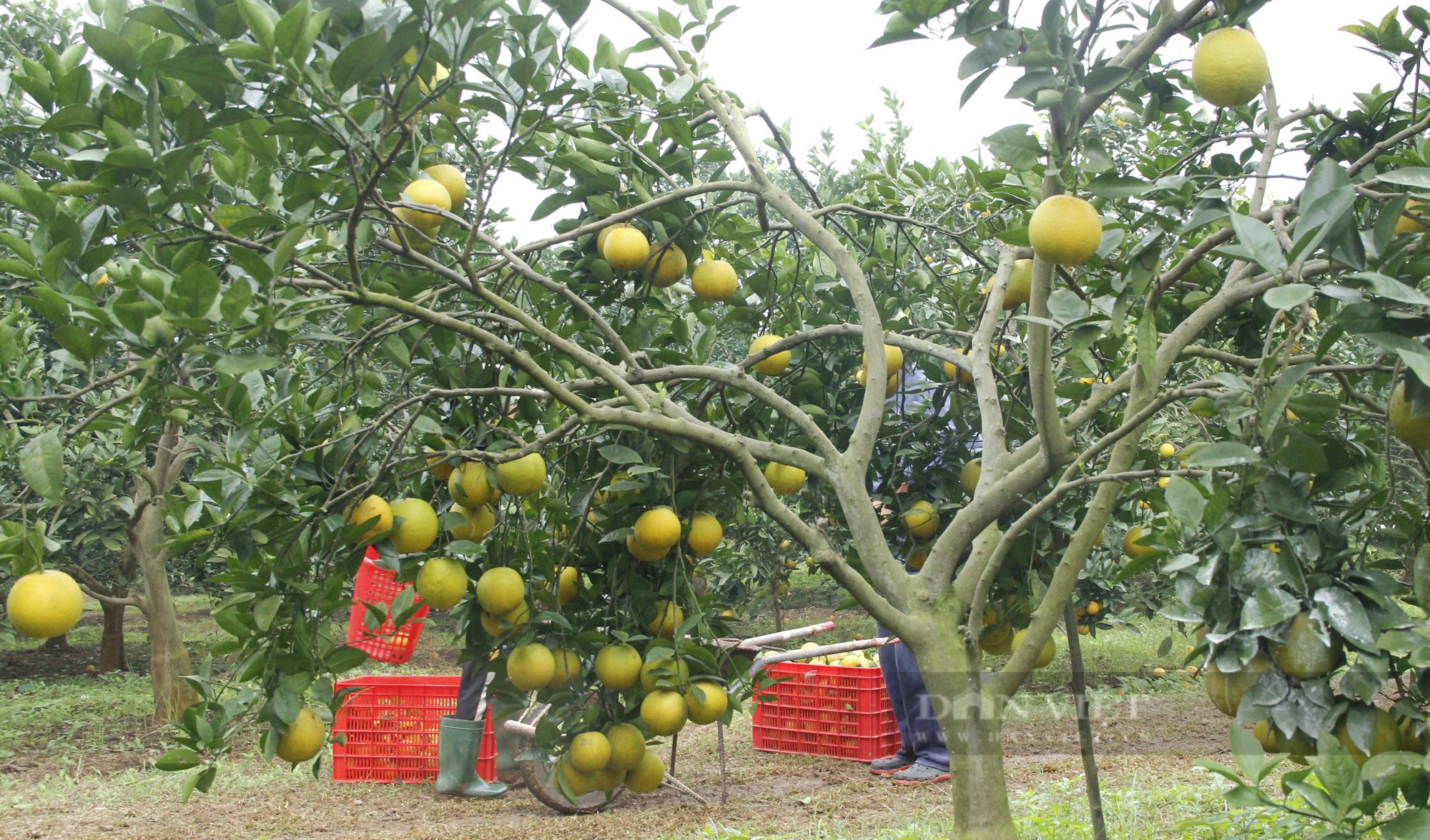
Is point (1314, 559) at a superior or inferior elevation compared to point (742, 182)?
inferior

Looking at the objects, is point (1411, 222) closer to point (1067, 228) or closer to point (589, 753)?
point (1067, 228)

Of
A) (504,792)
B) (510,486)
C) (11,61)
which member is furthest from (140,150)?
(11,61)

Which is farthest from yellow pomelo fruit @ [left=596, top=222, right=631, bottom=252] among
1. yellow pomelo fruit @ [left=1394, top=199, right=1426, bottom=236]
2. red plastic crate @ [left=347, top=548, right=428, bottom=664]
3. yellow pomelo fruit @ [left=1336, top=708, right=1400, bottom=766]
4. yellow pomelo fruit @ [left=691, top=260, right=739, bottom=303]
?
red plastic crate @ [left=347, top=548, right=428, bottom=664]

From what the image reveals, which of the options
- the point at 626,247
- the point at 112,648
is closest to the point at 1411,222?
the point at 626,247

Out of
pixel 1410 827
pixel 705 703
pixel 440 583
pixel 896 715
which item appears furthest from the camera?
pixel 896 715

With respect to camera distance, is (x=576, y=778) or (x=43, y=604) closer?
(x=43, y=604)

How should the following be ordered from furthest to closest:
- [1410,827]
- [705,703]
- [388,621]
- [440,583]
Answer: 1. [388,621]
2. [705,703]
3. [440,583]
4. [1410,827]

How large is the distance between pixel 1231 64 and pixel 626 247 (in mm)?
1138

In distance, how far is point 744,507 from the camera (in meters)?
2.90

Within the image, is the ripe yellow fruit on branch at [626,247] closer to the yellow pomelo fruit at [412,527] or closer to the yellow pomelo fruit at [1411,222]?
the yellow pomelo fruit at [412,527]

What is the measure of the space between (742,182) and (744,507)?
111 centimetres

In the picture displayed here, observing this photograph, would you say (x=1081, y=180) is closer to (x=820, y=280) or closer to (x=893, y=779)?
(x=820, y=280)

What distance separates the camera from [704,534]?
2332 millimetres

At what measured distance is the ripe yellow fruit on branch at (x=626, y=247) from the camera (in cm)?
208
